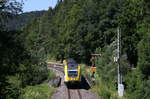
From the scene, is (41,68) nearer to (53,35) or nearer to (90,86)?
(90,86)

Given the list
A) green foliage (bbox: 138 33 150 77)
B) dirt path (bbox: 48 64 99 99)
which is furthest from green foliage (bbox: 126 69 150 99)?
dirt path (bbox: 48 64 99 99)

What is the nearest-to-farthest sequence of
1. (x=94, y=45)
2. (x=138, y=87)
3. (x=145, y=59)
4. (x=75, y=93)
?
(x=138, y=87), (x=145, y=59), (x=75, y=93), (x=94, y=45)

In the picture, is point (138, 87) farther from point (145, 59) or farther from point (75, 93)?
point (75, 93)

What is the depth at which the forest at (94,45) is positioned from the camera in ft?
50.6

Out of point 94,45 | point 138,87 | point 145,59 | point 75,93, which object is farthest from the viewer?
point 94,45

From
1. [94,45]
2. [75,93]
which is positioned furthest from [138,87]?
[94,45]

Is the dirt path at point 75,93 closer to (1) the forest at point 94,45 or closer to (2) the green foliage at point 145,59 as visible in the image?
(1) the forest at point 94,45

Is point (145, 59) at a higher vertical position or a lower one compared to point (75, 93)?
higher

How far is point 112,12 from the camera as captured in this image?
74000 mm

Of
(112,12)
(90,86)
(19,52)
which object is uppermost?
(112,12)

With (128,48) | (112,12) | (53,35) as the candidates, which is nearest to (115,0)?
(112,12)

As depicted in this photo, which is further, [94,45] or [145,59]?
[94,45]

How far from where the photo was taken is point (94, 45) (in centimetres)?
7631

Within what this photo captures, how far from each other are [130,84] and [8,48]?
618 inches
